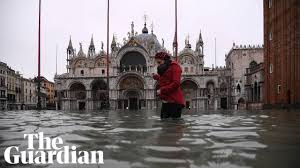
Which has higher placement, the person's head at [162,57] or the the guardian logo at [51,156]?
the person's head at [162,57]

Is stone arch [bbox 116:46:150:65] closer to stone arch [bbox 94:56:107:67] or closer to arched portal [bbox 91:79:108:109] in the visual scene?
stone arch [bbox 94:56:107:67]

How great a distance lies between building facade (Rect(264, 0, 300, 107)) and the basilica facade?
866 inches

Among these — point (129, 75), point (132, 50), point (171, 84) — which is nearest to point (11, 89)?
point (129, 75)

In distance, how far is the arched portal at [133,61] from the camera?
180ft

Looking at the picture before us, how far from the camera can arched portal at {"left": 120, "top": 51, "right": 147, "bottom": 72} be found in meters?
54.9

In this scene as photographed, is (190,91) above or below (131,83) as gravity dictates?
below

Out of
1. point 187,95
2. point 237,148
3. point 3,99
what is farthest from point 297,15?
point 3,99

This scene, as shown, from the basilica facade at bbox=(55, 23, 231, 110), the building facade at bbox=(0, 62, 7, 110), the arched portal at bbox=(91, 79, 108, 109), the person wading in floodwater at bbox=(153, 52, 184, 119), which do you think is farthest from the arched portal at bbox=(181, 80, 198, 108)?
the person wading in floodwater at bbox=(153, 52, 184, 119)

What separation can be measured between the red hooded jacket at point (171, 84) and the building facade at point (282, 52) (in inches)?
742

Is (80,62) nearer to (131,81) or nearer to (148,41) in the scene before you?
(131,81)

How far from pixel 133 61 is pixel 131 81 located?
3.92 meters

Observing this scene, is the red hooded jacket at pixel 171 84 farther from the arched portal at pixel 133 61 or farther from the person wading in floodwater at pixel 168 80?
the arched portal at pixel 133 61

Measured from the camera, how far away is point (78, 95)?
56.3 m

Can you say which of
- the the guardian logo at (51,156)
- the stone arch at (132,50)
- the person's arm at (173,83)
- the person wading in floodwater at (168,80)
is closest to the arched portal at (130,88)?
the stone arch at (132,50)
